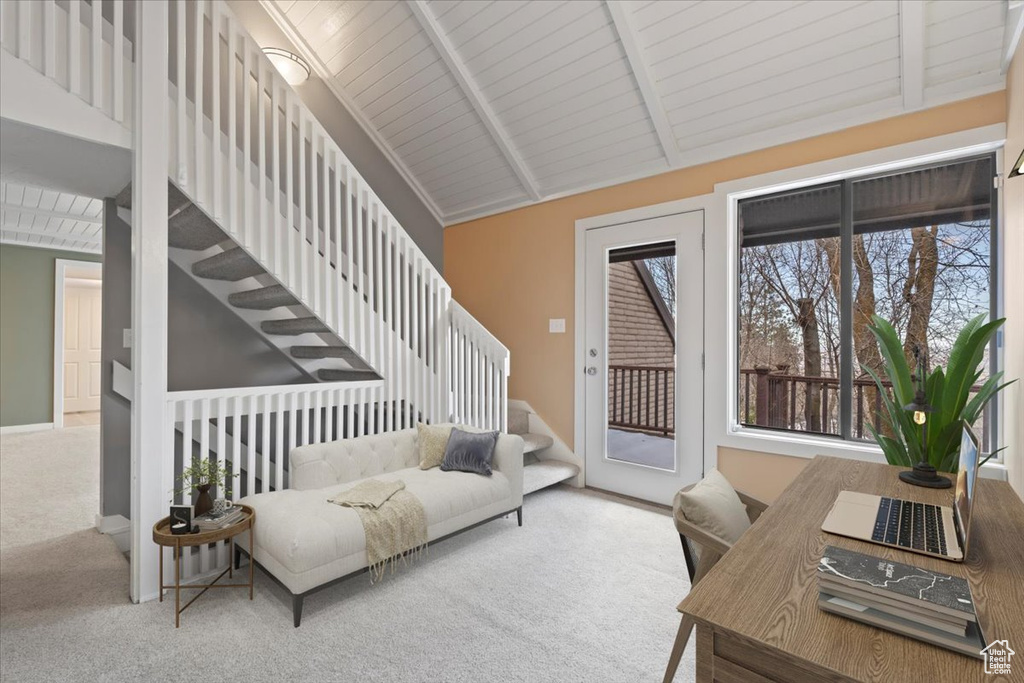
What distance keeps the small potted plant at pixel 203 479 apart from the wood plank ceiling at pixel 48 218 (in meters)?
2.65

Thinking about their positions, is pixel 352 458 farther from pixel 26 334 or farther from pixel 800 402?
pixel 26 334

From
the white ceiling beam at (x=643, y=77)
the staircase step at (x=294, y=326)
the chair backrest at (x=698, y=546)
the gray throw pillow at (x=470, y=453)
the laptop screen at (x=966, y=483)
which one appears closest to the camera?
the laptop screen at (x=966, y=483)

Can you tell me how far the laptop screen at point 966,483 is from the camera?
1.11m

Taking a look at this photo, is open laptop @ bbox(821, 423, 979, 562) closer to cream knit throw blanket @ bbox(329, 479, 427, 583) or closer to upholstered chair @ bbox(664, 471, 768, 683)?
upholstered chair @ bbox(664, 471, 768, 683)

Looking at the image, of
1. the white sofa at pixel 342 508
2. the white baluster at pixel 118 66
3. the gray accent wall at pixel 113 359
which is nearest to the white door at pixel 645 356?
the white sofa at pixel 342 508

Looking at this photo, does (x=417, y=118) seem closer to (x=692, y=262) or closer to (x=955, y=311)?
(x=692, y=262)

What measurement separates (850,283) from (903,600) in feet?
8.67

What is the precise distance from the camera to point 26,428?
6.00 metres

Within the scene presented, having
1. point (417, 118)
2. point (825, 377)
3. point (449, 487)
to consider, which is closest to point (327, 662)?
point (449, 487)

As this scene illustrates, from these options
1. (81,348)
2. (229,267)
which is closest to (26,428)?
(81,348)

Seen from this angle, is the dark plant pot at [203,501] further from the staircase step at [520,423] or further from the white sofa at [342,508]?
the staircase step at [520,423]

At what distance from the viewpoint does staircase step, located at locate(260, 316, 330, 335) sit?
3195 mm

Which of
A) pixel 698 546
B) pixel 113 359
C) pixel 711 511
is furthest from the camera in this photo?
pixel 113 359

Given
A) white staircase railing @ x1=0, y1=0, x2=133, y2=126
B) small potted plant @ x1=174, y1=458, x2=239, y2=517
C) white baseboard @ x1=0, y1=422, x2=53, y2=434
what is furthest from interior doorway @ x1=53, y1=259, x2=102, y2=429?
small potted plant @ x1=174, y1=458, x2=239, y2=517
